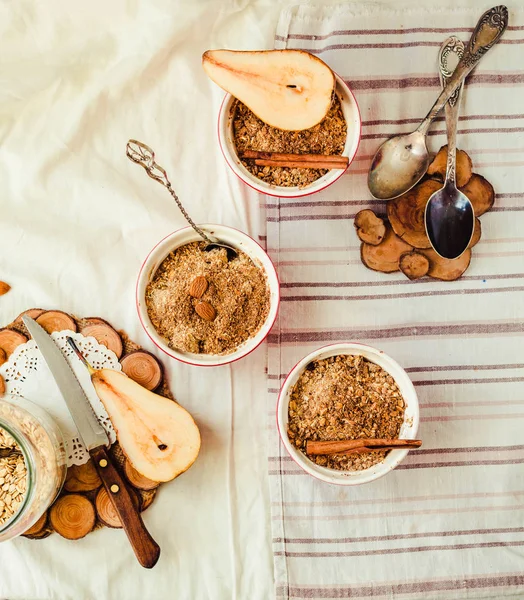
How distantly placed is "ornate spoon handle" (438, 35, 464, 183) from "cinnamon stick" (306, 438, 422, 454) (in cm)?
44

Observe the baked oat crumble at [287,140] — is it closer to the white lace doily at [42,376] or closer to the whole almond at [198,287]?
the whole almond at [198,287]

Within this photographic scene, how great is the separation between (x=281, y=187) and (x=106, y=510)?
2.00ft

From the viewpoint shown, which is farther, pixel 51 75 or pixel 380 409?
pixel 51 75

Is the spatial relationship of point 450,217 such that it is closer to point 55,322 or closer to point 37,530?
point 55,322

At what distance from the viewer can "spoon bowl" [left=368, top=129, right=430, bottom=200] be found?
3.36 ft

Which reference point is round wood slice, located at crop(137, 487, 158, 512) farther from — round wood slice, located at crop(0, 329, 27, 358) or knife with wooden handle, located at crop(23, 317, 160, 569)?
round wood slice, located at crop(0, 329, 27, 358)

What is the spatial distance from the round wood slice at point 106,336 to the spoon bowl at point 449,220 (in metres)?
0.56

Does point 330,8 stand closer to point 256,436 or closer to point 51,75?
point 51,75

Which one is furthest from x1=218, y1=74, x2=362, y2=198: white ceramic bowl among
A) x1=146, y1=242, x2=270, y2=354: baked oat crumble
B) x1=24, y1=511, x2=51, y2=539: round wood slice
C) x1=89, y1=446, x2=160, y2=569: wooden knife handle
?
x1=24, y1=511, x2=51, y2=539: round wood slice

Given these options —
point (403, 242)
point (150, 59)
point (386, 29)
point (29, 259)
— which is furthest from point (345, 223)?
point (29, 259)

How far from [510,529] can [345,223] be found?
60 cm

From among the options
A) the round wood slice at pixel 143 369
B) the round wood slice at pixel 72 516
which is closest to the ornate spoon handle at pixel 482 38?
the round wood slice at pixel 143 369

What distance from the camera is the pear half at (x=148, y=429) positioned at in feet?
3.23

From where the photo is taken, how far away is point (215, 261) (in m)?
1.00
